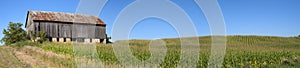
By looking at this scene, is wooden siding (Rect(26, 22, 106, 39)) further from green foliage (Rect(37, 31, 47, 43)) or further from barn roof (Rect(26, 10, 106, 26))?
green foliage (Rect(37, 31, 47, 43))

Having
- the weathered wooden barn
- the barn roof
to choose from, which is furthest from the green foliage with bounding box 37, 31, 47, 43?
the barn roof

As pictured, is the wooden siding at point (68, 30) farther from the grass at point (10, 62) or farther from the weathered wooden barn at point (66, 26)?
the grass at point (10, 62)

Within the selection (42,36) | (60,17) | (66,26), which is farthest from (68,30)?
(42,36)

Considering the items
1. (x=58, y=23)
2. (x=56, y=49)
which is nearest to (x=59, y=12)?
(x=58, y=23)

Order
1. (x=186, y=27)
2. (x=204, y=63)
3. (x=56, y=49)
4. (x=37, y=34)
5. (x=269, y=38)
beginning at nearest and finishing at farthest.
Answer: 1. (x=186, y=27)
2. (x=204, y=63)
3. (x=56, y=49)
4. (x=37, y=34)
5. (x=269, y=38)

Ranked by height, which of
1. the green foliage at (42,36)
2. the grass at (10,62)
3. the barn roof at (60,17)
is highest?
the barn roof at (60,17)

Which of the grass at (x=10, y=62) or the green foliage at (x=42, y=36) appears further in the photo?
the green foliage at (x=42, y=36)

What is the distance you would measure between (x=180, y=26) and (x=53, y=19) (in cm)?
3820

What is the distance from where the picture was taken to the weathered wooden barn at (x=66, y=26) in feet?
161

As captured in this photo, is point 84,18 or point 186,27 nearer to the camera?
point 186,27

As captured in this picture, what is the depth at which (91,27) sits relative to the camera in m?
55.3

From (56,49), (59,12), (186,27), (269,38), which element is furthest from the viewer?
(269,38)

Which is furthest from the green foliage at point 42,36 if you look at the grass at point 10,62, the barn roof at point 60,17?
the grass at point 10,62

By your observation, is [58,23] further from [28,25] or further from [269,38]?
[269,38]
